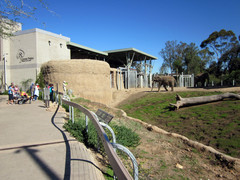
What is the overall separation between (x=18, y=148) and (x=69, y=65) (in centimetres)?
1257

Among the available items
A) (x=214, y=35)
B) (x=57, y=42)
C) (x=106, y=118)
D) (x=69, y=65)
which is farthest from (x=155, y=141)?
(x=214, y=35)

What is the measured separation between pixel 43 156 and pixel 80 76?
1318 cm

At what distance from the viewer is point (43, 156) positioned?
3641mm

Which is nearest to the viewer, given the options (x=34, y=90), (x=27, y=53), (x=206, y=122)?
(x=206, y=122)

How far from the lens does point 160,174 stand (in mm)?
4250

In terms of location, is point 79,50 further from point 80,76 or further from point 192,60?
point 192,60

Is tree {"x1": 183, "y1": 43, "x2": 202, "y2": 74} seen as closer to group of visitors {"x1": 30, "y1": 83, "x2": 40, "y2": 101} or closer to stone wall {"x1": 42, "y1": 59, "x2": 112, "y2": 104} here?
stone wall {"x1": 42, "y1": 59, "x2": 112, "y2": 104}

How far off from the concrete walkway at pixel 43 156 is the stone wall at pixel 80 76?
10.7m

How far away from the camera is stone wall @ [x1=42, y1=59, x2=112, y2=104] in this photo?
16.0 m

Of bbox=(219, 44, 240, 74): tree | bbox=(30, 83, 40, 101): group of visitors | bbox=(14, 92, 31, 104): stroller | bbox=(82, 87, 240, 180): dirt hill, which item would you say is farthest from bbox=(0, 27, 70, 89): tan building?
bbox=(219, 44, 240, 74): tree

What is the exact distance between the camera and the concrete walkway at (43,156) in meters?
2.97

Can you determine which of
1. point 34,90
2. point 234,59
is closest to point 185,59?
point 234,59

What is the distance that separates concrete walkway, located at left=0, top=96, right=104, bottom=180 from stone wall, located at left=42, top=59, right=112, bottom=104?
10.7 meters

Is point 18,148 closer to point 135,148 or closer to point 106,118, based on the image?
point 106,118
